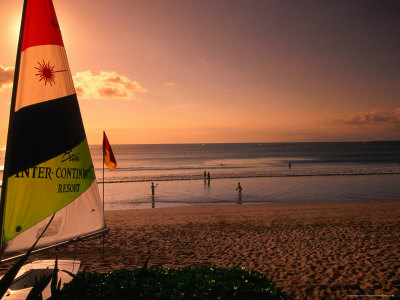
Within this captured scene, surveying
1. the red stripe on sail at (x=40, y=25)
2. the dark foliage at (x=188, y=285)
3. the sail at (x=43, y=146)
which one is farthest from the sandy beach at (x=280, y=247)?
the red stripe on sail at (x=40, y=25)

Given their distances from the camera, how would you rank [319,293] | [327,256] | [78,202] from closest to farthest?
[78,202]
[319,293]
[327,256]

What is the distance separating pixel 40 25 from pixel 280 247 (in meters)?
10.1

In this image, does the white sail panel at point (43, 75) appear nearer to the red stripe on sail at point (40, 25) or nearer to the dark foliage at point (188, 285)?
the red stripe on sail at point (40, 25)

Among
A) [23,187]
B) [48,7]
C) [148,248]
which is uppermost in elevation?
[48,7]

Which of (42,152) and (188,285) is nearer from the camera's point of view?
(42,152)

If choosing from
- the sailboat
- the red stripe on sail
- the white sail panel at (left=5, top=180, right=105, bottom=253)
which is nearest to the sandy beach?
the white sail panel at (left=5, top=180, right=105, bottom=253)

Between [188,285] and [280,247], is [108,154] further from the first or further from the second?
[280,247]

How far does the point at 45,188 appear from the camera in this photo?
4.26 m

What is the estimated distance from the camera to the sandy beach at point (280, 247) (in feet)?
23.6

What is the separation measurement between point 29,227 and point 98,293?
5.08ft

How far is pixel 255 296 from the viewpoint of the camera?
4.20 metres

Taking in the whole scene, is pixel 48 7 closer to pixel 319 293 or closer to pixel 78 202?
pixel 78 202

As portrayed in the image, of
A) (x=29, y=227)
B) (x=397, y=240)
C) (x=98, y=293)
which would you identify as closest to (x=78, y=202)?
(x=29, y=227)

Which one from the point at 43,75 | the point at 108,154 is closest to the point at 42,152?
the point at 43,75
